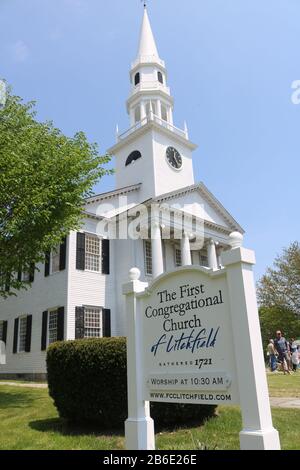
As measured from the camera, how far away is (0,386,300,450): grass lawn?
5.82m

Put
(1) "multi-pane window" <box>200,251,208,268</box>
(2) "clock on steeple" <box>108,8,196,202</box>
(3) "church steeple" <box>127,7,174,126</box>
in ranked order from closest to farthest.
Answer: (2) "clock on steeple" <box>108,8,196,202</box> → (1) "multi-pane window" <box>200,251,208,268</box> → (3) "church steeple" <box>127,7,174,126</box>

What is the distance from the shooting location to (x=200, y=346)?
425 cm

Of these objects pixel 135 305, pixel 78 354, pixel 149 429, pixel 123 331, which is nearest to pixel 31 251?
pixel 78 354

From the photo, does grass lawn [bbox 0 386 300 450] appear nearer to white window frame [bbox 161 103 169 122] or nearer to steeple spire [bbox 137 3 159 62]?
white window frame [bbox 161 103 169 122]

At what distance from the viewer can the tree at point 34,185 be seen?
35.3 feet

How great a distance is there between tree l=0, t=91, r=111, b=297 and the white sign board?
6866mm

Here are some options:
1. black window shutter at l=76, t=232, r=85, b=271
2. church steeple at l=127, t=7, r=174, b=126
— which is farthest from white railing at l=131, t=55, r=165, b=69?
black window shutter at l=76, t=232, r=85, b=271

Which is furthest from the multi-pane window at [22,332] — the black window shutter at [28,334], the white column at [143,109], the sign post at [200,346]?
the sign post at [200,346]

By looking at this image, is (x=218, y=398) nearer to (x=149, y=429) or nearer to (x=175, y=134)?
(x=149, y=429)

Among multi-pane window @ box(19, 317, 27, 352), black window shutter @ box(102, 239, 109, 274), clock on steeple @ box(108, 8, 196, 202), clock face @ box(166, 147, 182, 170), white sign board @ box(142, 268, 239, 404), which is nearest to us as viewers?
white sign board @ box(142, 268, 239, 404)

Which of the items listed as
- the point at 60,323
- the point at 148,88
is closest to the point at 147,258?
the point at 60,323

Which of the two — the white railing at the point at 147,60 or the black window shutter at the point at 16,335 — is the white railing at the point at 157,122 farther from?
the black window shutter at the point at 16,335

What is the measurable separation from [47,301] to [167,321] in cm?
1659
